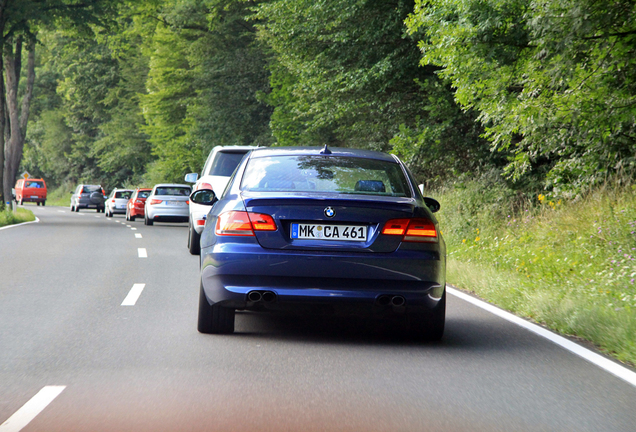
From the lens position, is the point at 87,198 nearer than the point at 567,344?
No

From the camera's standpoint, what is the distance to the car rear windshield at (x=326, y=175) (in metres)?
6.65

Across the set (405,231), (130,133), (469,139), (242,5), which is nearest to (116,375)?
(405,231)

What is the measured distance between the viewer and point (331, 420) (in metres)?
4.27

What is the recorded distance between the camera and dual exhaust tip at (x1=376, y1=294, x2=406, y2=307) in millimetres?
6117

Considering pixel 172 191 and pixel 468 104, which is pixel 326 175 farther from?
pixel 172 191

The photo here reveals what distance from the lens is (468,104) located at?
13.3 metres

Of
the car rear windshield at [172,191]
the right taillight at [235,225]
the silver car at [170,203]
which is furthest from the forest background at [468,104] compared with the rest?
the silver car at [170,203]

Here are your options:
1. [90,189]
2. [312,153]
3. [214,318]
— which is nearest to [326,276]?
[214,318]

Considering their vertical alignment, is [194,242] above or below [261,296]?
below

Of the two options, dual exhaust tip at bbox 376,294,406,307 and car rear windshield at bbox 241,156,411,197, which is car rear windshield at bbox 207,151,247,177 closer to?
car rear windshield at bbox 241,156,411,197

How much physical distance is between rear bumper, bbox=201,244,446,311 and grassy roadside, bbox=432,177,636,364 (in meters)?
1.63

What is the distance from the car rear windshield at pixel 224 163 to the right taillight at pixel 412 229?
30.2ft

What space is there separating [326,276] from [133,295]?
4016mm

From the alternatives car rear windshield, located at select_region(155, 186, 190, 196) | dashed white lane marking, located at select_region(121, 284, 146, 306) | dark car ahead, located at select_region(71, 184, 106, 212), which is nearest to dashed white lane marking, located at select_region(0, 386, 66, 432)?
dashed white lane marking, located at select_region(121, 284, 146, 306)
